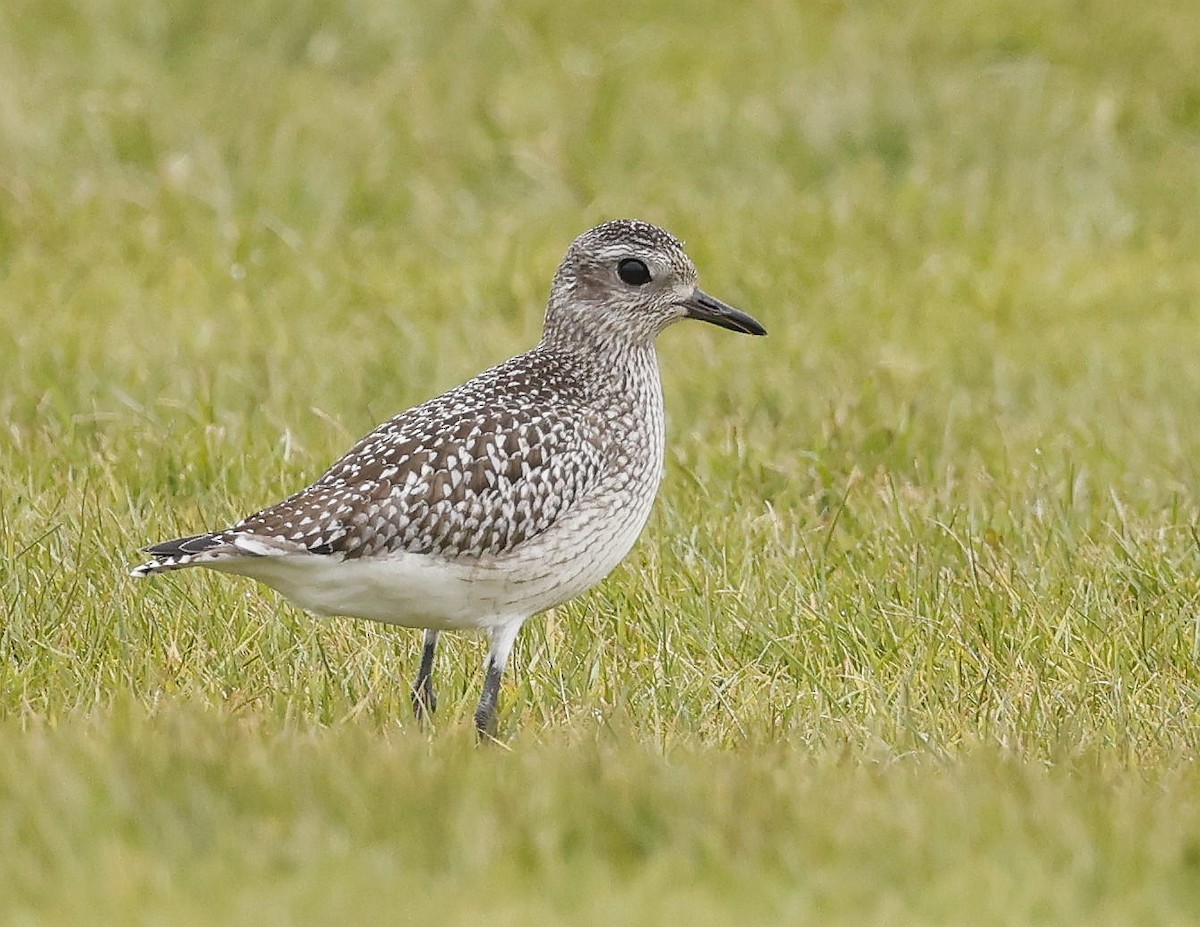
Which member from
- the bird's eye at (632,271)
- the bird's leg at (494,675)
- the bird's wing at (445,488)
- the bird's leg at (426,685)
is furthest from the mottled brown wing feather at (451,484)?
the bird's eye at (632,271)

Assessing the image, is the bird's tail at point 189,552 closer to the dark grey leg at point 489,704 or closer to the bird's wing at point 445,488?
the bird's wing at point 445,488

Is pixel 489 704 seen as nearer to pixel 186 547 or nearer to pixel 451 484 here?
pixel 451 484

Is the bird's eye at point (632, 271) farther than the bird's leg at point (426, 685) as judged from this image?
Yes

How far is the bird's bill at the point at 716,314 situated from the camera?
661cm

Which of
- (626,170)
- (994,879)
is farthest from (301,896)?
(626,170)

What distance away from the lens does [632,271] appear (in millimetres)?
6516

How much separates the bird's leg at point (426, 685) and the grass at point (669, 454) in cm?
6

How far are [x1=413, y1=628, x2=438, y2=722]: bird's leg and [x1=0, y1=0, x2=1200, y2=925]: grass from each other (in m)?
0.06

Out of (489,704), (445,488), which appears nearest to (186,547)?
(445,488)

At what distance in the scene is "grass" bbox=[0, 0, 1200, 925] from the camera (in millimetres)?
Result: 4406

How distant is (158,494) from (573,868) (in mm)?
3644

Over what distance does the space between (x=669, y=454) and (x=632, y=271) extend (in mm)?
1826

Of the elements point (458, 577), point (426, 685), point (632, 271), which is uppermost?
point (632, 271)

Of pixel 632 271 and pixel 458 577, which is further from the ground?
pixel 632 271
